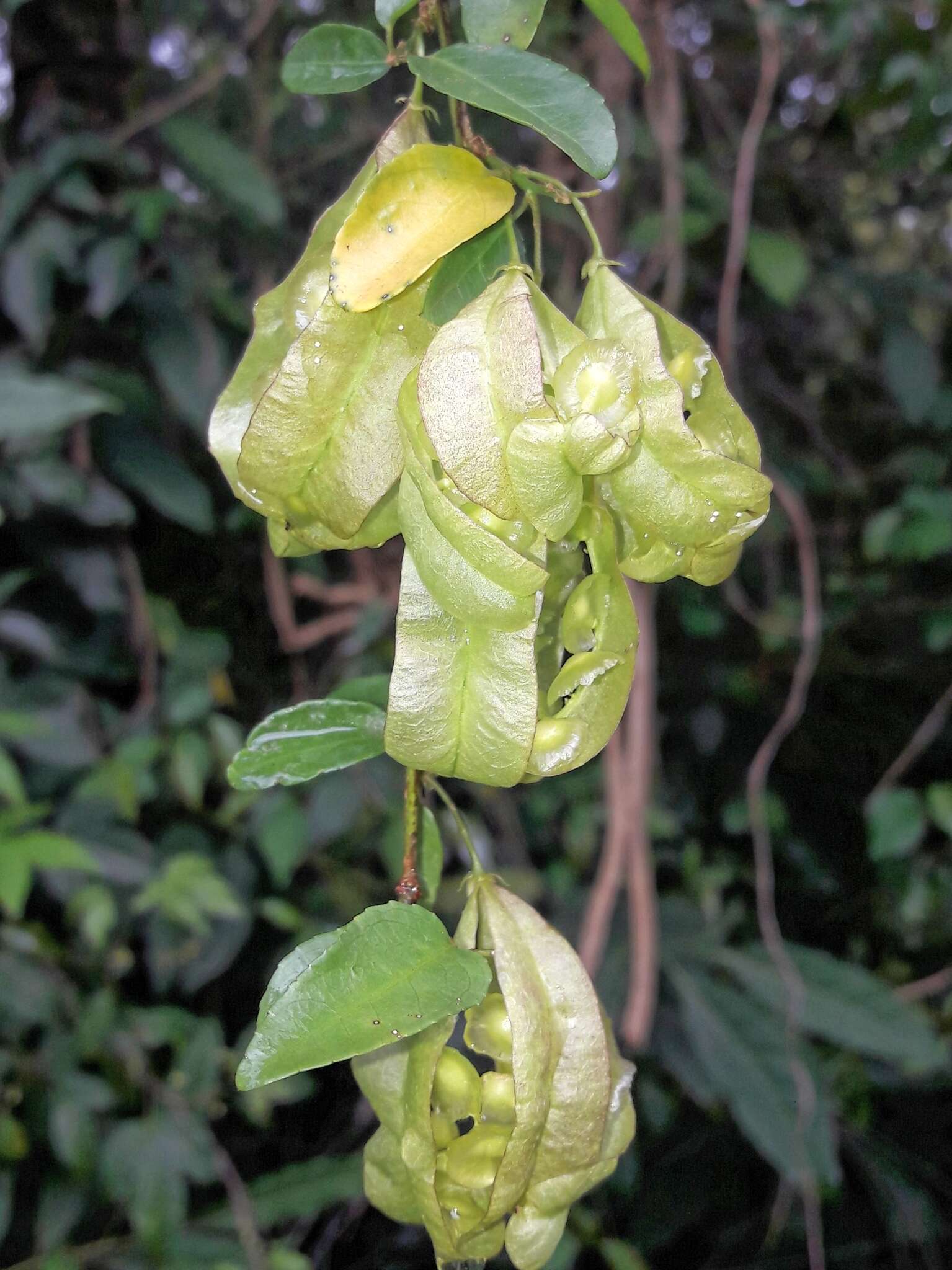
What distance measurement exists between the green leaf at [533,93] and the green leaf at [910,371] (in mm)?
1124

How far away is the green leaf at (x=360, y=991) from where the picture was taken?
0.30m

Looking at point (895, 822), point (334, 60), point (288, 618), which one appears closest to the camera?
point (334, 60)

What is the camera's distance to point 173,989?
47.0 inches

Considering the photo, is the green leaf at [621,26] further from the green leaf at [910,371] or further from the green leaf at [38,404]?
the green leaf at [910,371]

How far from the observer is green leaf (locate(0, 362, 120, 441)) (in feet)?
2.66

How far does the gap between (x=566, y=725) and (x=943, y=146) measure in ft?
4.21

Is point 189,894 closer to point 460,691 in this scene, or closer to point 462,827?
point 462,827

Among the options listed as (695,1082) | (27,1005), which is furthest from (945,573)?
(27,1005)

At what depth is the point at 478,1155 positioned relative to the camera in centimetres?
33

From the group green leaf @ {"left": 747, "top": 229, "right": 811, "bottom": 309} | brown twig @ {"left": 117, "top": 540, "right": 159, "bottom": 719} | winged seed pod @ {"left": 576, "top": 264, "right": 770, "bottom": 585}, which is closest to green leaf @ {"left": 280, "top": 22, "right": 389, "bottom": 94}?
winged seed pod @ {"left": 576, "top": 264, "right": 770, "bottom": 585}

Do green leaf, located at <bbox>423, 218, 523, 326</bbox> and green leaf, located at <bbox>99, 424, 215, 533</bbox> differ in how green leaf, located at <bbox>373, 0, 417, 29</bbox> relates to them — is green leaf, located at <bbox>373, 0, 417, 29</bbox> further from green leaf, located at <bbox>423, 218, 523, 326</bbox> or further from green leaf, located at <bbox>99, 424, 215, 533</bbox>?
green leaf, located at <bbox>99, 424, 215, 533</bbox>

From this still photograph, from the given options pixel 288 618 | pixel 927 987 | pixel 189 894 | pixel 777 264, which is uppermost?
pixel 777 264

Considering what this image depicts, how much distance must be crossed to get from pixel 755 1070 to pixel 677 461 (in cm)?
110

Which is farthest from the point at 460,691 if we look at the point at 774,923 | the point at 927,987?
the point at 927,987
